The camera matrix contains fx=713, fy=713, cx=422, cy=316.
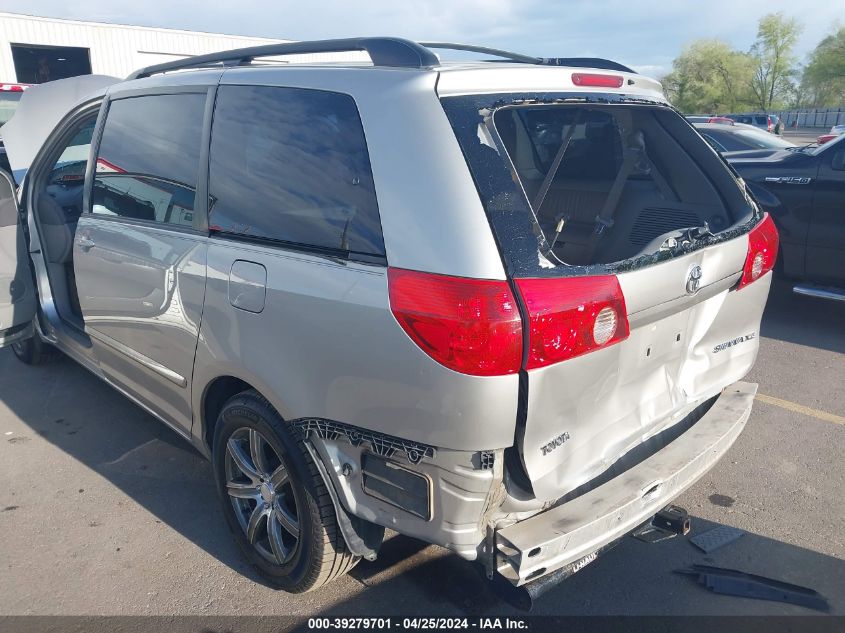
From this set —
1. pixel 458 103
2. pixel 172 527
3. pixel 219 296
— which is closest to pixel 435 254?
pixel 458 103

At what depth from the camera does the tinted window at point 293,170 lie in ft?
7.54

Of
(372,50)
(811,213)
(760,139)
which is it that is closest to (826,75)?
(760,139)

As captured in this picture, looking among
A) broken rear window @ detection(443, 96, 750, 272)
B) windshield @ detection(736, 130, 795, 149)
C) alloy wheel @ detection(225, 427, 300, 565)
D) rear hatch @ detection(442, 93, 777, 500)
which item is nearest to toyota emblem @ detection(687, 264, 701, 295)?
rear hatch @ detection(442, 93, 777, 500)

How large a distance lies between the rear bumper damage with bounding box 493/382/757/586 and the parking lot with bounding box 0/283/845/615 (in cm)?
57

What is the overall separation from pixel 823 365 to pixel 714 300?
9.77 feet

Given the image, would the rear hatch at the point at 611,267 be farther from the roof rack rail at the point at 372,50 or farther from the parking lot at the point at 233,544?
the parking lot at the point at 233,544

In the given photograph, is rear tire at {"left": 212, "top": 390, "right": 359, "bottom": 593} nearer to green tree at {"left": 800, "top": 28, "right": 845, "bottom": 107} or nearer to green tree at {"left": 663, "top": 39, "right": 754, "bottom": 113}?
green tree at {"left": 663, "top": 39, "right": 754, "bottom": 113}

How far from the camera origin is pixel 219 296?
2697 millimetres

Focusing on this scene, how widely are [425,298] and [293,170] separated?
804 millimetres

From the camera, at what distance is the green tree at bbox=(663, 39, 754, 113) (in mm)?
74312

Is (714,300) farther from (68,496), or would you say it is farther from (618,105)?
(68,496)

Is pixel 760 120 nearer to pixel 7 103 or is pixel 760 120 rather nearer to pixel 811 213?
pixel 811 213

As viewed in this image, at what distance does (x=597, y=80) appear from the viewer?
2.63 metres

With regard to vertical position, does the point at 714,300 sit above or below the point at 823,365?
above
